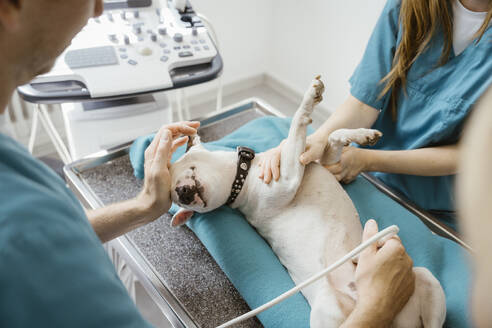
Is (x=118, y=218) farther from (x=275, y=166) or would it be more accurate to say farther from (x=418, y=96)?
(x=418, y=96)

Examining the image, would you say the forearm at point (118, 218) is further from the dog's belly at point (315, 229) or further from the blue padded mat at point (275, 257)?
the dog's belly at point (315, 229)

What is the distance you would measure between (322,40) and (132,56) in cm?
161

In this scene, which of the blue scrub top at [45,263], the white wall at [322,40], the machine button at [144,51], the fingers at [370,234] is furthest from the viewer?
the white wall at [322,40]

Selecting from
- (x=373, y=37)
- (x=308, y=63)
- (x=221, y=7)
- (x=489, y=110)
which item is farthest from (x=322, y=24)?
(x=489, y=110)

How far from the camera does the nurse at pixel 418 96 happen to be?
113 cm

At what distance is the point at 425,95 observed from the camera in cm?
123

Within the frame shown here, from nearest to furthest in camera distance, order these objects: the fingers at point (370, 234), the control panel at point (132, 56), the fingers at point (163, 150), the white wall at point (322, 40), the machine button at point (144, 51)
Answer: the fingers at point (370, 234) < the fingers at point (163, 150) < the control panel at point (132, 56) < the machine button at point (144, 51) < the white wall at point (322, 40)

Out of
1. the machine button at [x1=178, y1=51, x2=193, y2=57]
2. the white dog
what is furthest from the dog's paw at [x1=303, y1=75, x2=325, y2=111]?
the machine button at [x1=178, y1=51, x2=193, y2=57]

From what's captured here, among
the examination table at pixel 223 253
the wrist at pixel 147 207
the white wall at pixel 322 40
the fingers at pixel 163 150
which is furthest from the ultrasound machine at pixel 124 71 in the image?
the white wall at pixel 322 40

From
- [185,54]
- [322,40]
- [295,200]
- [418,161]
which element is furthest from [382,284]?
[322,40]

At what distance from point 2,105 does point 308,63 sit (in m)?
2.52

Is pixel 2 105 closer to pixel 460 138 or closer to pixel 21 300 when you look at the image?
pixel 21 300

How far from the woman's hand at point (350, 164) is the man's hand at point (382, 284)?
11.9 inches

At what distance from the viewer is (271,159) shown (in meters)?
1.18
